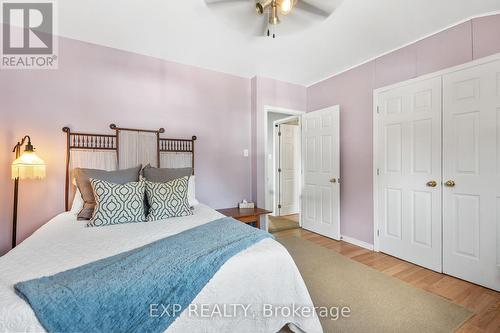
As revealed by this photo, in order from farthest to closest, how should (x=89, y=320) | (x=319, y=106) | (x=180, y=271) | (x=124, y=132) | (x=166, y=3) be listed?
(x=319, y=106)
(x=124, y=132)
(x=166, y=3)
(x=180, y=271)
(x=89, y=320)

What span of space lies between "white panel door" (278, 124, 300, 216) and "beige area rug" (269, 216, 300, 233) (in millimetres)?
277

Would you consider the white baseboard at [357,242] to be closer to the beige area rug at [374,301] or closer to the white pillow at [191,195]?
the beige area rug at [374,301]

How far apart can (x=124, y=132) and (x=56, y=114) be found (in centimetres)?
66

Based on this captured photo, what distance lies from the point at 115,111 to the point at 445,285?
4.00 m

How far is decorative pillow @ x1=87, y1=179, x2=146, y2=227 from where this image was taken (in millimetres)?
1812

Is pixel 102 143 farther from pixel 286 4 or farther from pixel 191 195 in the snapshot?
pixel 286 4

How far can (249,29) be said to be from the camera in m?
1.71

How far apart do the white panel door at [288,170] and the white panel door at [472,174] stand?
2992 millimetres

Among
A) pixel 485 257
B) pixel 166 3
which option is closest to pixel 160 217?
pixel 166 3

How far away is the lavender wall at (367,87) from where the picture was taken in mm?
2170

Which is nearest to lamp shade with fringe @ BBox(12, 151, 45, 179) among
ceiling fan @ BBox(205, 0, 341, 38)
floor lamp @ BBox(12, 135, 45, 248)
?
floor lamp @ BBox(12, 135, 45, 248)

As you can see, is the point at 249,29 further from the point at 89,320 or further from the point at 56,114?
the point at 56,114

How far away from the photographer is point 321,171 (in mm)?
3635

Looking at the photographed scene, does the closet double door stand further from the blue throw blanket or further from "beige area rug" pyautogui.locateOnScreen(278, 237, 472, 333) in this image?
the blue throw blanket
